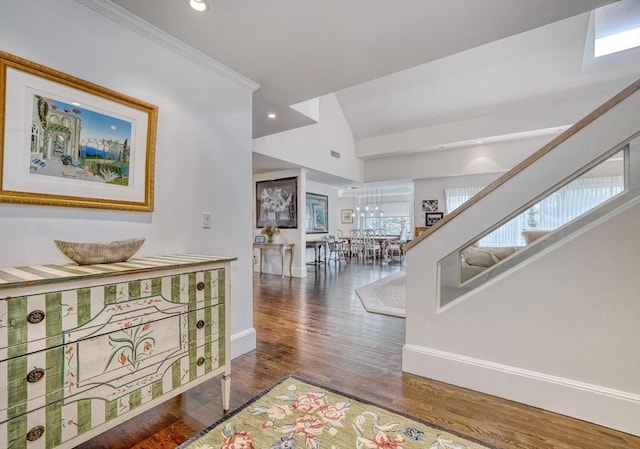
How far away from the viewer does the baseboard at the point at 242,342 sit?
7.93ft

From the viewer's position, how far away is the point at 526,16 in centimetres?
184

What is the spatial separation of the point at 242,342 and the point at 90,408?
1.34m

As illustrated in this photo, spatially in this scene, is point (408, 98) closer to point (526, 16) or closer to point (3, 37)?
point (526, 16)

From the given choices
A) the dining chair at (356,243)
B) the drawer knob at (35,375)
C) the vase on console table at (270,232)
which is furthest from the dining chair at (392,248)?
the drawer knob at (35,375)

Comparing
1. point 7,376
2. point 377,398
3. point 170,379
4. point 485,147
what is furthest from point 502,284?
point 485,147

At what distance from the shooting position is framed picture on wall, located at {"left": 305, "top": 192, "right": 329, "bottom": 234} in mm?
7668

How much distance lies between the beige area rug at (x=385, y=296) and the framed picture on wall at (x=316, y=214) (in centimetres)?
265

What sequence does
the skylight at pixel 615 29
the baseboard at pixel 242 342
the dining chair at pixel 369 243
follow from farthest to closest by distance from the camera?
1. the dining chair at pixel 369 243
2. the skylight at pixel 615 29
3. the baseboard at pixel 242 342

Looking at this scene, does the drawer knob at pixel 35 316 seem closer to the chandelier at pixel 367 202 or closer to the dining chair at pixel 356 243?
the dining chair at pixel 356 243

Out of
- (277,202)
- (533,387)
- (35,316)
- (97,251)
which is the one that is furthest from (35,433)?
(277,202)

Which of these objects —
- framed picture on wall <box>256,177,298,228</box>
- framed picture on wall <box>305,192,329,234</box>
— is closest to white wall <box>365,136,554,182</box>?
framed picture on wall <box>305,192,329,234</box>

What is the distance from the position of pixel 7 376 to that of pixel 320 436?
1297 mm

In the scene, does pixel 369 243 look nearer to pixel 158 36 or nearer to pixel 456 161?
pixel 456 161

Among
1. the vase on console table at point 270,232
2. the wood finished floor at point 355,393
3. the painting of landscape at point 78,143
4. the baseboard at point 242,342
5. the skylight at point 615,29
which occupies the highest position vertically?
the skylight at point 615,29
